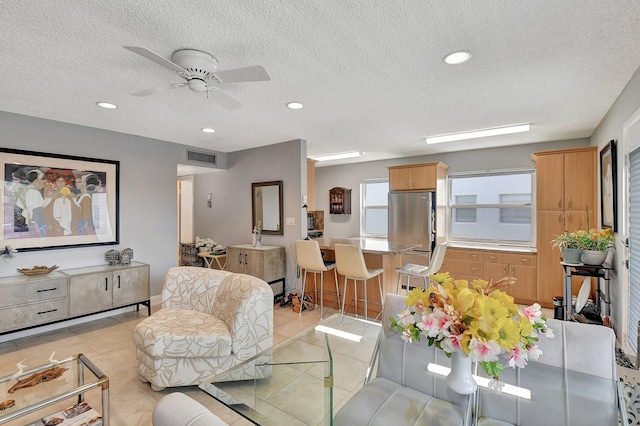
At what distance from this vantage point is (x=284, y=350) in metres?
1.79

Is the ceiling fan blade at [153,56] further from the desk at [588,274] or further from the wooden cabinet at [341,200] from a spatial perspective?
the wooden cabinet at [341,200]

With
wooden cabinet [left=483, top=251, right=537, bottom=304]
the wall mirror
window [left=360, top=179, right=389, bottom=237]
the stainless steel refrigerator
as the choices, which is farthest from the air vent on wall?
wooden cabinet [left=483, top=251, right=537, bottom=304]

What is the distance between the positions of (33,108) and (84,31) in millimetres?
2009

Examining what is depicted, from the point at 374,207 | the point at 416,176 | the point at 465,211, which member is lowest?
the point at 465,211

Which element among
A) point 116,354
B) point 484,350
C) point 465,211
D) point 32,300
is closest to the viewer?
point 484,350

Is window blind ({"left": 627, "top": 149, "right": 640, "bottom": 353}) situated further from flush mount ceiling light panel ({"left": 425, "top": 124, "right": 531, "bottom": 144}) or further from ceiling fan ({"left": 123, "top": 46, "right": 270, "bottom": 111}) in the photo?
ceiling fan ({"left": 123, "top": 46, "right": 270, "bottom": 111})

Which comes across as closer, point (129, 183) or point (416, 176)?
point (129, 183)

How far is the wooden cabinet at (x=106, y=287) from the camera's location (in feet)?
11.1

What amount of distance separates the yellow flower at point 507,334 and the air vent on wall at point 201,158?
490 centimetres

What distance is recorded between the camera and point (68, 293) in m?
3.30

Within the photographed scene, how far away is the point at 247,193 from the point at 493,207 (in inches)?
166

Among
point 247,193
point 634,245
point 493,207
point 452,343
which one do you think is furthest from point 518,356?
point 493,207

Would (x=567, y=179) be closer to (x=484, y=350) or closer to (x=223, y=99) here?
(x=484, y=350)

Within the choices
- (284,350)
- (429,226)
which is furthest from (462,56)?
(429,226)
